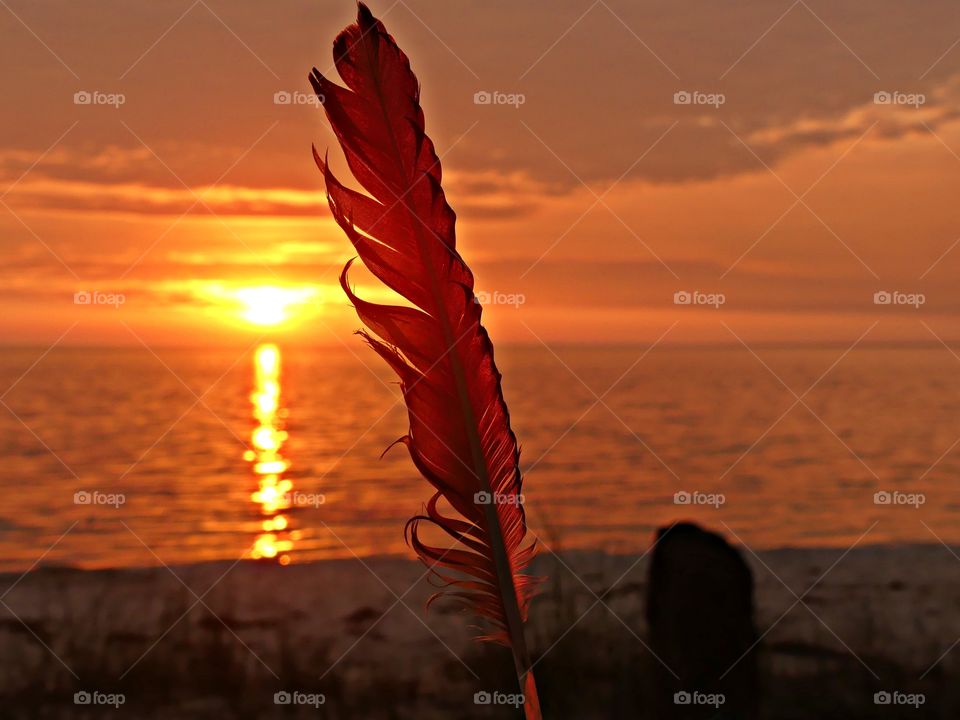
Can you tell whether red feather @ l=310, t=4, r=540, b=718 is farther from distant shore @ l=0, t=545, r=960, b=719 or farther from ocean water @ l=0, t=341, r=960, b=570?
distant shore @ l=0, t=545, r=960, b=719

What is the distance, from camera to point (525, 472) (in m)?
15.9

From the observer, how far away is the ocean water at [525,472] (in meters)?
16.5

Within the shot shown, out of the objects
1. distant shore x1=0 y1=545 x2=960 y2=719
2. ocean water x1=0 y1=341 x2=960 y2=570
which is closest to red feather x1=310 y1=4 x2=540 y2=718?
ocean water x1=0 y1=341 x2=960 y2=570

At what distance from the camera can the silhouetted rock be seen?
6.00 meters

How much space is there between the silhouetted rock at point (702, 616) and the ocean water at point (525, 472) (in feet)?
2.40

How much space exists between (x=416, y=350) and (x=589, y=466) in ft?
68.2

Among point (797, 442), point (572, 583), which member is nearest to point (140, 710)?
point (572, 583)

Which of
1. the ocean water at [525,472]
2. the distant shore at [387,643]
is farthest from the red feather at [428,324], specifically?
the distant shore at [387,643]

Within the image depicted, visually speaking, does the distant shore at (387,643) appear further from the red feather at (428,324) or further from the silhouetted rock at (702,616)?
the red feather at (428,324)

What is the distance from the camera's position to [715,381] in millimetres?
62875

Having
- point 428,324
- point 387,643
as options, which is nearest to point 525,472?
point 387,643

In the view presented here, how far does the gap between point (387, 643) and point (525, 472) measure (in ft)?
23.7

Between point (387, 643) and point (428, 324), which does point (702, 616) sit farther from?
point (387, 643)

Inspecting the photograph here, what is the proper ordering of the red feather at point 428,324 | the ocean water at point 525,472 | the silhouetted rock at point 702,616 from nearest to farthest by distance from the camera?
1. the red feather at point 428,324
2. the silhouetted rock at point 702,616
3. the ocean water at point 525,472
